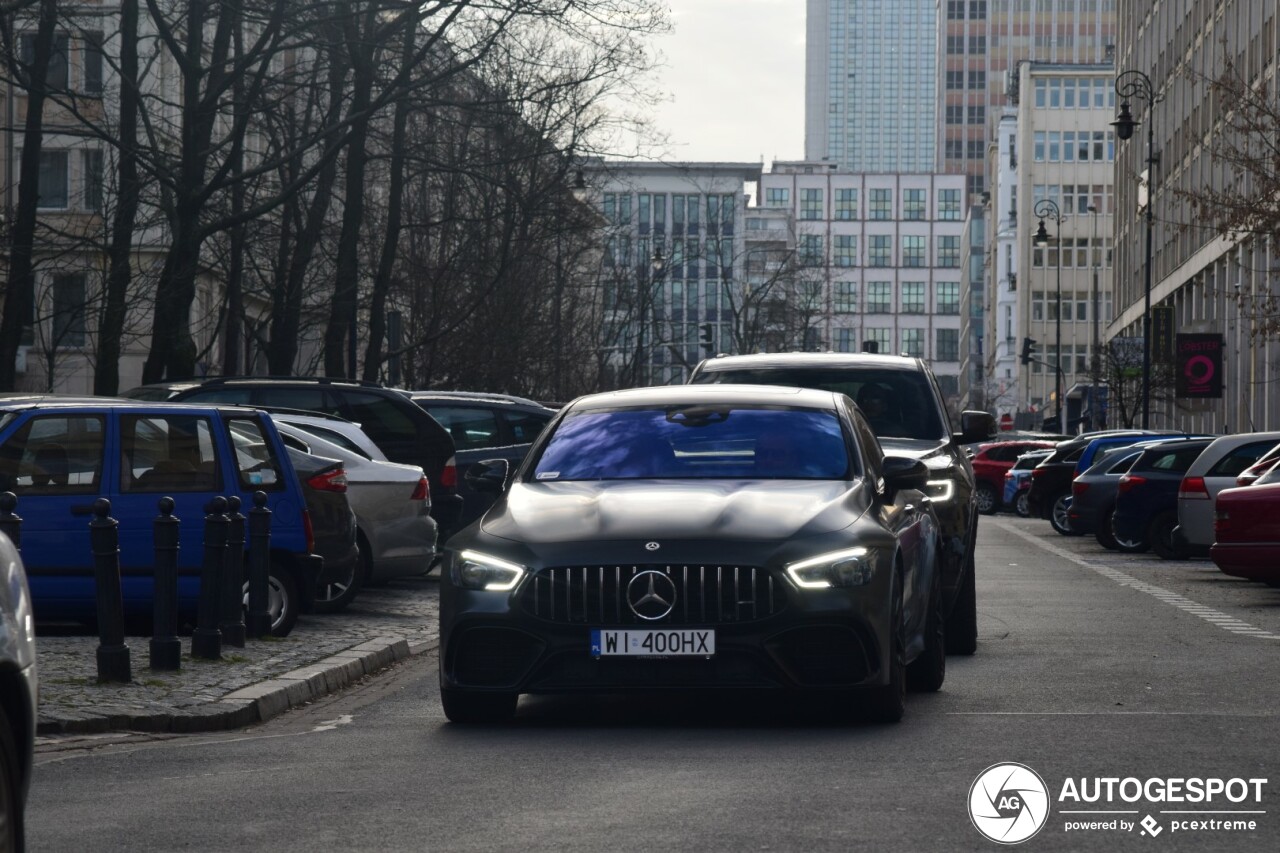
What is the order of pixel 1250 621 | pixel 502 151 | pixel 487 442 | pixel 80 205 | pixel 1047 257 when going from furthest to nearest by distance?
pixel 1047 257, pixel 80 205, pixel 502 151, pixel 487 442, pixel 1250 621

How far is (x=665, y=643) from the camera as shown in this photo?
943 centimetres

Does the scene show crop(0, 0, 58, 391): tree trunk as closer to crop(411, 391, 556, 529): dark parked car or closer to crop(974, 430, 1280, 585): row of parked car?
crop(411, 391, 556, 529): dark parked car

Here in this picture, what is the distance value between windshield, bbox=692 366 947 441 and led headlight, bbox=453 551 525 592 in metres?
5.39

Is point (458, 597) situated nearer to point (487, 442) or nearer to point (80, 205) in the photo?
point (487, 442)

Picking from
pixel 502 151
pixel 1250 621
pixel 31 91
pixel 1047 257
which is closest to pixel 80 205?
pixel 502 151

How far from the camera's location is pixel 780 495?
10203mm

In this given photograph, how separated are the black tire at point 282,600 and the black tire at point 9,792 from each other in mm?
9506

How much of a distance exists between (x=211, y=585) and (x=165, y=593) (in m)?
0.78

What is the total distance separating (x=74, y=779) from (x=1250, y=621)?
11.2m

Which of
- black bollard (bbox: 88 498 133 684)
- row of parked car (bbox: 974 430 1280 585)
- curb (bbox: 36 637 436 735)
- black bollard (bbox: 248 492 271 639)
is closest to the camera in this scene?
curb (bbox: 36 637 436 735)

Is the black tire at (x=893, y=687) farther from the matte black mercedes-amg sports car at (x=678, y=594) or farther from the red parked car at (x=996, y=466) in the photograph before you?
the red parked car at (x=996, y=466)

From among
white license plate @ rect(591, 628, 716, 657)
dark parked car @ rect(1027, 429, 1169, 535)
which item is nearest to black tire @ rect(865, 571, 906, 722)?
white license plate @ rect(591, 628, 716, 657)

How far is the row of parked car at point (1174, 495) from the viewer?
19547 millimetres

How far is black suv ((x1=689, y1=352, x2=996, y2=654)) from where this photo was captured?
1377 cm
